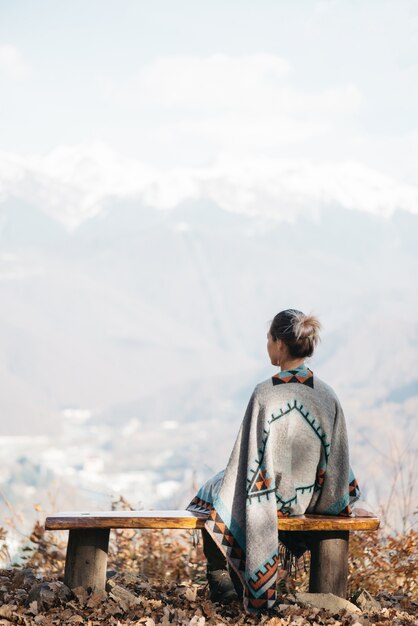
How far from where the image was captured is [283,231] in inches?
6767

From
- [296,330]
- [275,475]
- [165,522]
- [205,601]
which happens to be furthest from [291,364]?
[205,601]

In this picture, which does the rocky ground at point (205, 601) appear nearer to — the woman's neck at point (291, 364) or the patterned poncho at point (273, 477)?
the patterned poncho at point (273, 477)

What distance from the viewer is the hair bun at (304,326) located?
14.6 ft

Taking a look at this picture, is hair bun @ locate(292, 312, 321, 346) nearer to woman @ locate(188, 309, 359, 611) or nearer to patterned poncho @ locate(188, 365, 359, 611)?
woman @ locate(188, 309, 359, 611)

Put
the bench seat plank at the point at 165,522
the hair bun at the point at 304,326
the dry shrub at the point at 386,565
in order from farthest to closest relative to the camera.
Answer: the dry shrub at the point at 386,565 → the hair bun at the point at 304,326 → the bench seat plank at the point at 165,522

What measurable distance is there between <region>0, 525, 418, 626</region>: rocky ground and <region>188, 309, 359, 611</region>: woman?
7.2 inches

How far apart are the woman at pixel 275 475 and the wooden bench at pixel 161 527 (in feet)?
0.36

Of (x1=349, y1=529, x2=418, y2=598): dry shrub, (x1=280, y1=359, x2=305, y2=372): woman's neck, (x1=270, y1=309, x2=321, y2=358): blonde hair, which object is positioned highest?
(x1=270, y1=309, x2=321, y2=358): blonde hair

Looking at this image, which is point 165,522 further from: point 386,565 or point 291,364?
point 386,565

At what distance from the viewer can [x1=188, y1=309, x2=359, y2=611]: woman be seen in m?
4.28

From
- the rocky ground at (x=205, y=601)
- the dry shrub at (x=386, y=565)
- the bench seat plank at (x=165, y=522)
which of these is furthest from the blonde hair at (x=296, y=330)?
the dry shrub at (x=386, y=565)

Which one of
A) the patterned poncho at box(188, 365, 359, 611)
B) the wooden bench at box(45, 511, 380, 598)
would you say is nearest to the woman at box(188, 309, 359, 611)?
the patterned poncho at box(188, 365, 359, 611)

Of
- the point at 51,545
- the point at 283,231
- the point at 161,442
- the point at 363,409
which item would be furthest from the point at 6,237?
the point at 51,545

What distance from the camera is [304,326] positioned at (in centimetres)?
446
